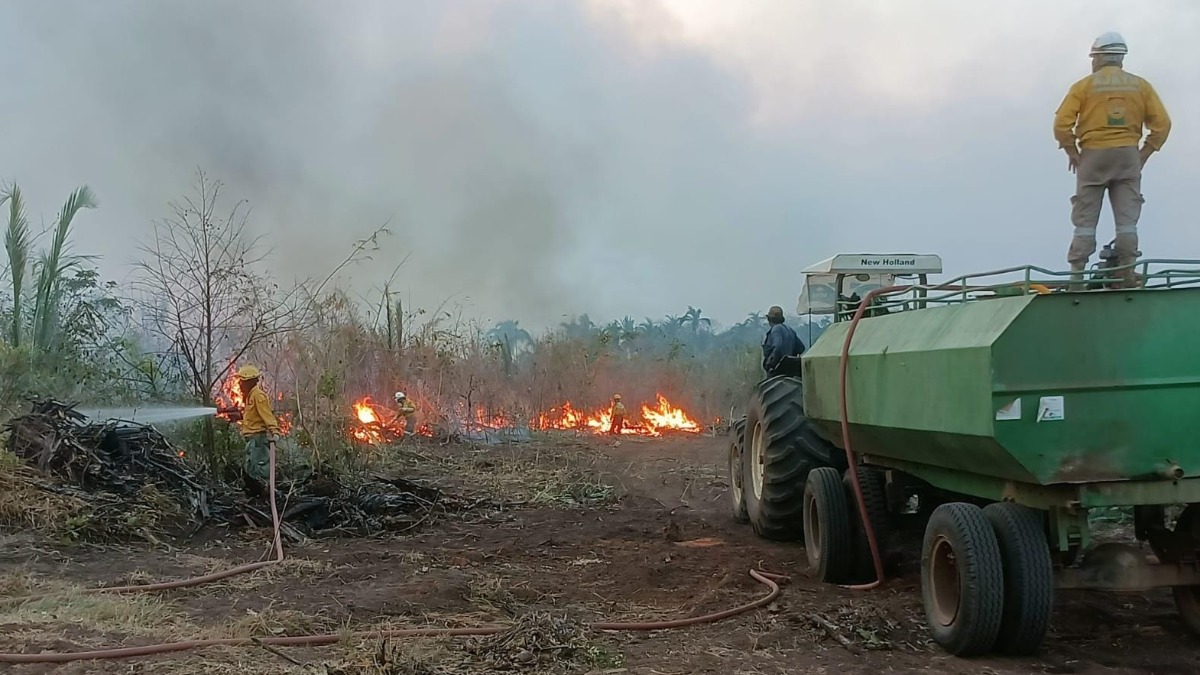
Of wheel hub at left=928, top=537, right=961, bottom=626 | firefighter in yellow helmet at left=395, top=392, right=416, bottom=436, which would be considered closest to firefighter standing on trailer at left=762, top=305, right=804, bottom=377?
wheel hub at left=928, top=537, right=961, bottom=626

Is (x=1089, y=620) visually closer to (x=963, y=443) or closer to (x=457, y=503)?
(x=963, y=443)

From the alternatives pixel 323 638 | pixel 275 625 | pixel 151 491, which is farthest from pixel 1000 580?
pixel 151 491

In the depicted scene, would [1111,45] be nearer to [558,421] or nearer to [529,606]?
[529,606]

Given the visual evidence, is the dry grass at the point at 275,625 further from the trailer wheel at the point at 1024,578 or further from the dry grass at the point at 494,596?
the trailer wheel at the point at 1024,578

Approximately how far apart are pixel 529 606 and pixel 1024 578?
309cm

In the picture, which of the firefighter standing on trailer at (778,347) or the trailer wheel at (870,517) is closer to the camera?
the trailer wheel at (870,517)

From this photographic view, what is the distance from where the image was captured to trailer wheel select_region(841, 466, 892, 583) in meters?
7.01

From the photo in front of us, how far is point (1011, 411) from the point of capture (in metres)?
4.71

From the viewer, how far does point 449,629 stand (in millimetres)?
5711

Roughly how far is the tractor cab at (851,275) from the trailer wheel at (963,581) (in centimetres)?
281

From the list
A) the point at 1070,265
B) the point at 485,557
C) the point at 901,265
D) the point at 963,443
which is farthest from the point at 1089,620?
the point at 485,557

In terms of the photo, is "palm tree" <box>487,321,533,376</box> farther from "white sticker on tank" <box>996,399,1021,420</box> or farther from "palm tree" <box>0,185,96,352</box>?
"white sticker on tank" <box>996,399,1021,420</box>

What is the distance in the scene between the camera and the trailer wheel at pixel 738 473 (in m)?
9.77

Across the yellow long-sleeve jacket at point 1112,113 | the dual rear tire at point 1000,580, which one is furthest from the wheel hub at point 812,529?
the yellow long-sleeve jacket at point 1112,113
